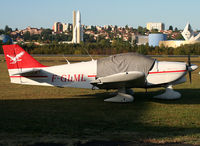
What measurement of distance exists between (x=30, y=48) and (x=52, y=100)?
68683 millimetres

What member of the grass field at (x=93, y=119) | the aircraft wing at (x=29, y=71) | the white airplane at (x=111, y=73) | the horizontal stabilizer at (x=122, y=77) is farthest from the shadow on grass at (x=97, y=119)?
the aircraft wing at (x=29, y=71)

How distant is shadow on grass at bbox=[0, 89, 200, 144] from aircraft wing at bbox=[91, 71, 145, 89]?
0.75 metres

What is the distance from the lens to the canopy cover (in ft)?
40.0

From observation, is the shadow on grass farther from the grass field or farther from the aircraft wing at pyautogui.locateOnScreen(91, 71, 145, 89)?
the aircraft wing at pyautogui.locateOnScreen(91, 71, 145, 89)

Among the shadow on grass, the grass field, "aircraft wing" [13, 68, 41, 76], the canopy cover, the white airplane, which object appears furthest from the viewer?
"aircraft wing" [13, 68, 41, 76]

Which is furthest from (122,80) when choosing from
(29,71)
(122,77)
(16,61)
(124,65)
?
(16,61)

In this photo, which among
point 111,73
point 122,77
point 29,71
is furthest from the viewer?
point 29,71

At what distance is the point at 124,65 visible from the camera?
12.3m

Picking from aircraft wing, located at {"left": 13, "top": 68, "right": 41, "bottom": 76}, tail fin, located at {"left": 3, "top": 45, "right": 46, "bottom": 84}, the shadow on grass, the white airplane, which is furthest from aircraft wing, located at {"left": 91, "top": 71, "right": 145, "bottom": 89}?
→ tail fin, located at {"left": 3, "top": 45, "right": 46, "bottom": 84}

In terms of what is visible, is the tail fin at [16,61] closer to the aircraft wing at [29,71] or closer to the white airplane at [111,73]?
the white airplane at [111,73]

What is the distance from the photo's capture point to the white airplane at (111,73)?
11992 mm

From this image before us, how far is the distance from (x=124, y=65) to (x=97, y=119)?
3277 millimetres

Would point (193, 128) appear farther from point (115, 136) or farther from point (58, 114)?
point (58, 114)

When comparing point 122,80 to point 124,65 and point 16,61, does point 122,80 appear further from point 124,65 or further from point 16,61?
point 16,61
